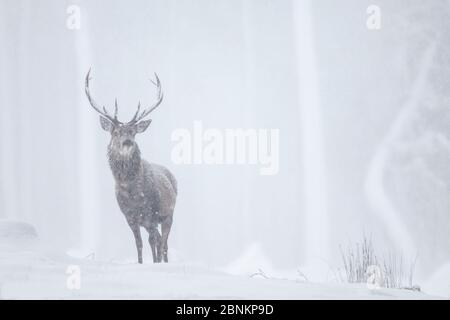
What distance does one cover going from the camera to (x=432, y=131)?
25.5 ft

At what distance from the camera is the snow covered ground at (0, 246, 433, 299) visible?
2.98 meters

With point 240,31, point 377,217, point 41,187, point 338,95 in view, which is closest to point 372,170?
point 377,217

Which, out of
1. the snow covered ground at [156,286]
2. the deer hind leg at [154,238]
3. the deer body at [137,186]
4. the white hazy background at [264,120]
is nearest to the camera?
the snow covered ground at [156,286]

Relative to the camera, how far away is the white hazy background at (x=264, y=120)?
7.70 m

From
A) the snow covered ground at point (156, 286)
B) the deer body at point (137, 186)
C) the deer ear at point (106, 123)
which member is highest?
the deer ear at point (106, 123)

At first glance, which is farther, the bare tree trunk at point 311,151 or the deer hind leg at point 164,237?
the bare tree trunk at point 311,151

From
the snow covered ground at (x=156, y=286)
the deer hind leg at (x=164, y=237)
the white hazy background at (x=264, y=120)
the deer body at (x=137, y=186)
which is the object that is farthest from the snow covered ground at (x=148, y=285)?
the white hazy background at (x=264, y=120)

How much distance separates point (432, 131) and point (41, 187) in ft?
18.7

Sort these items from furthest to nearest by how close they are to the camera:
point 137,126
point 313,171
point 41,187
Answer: point 313,171 → point 41,187 → point 137,126

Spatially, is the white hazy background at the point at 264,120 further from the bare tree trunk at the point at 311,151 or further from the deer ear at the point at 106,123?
the deer ear at the point at 106,123

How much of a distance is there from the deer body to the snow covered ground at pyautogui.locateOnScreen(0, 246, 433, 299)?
1.23m

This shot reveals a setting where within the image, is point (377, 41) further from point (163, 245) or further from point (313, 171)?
point (163, 245)

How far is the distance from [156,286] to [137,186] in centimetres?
181

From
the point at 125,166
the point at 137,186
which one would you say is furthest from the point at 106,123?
the point at 137,186
